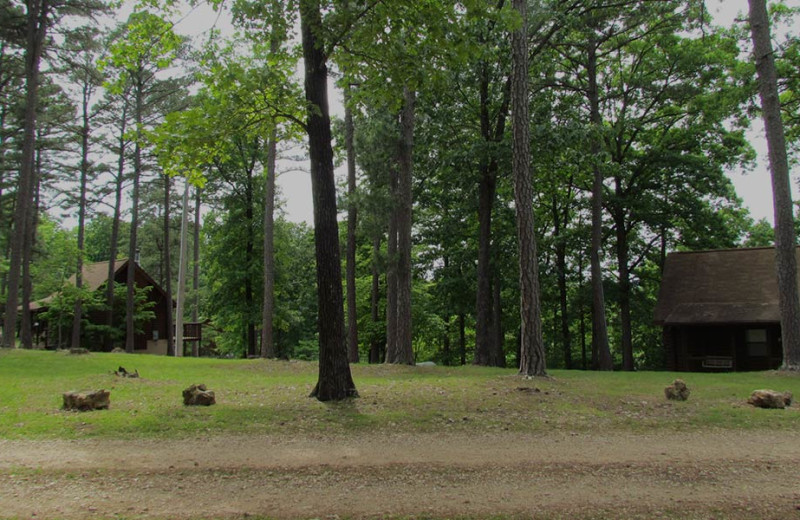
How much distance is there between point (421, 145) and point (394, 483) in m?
16.2

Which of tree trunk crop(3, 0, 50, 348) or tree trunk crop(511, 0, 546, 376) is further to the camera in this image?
tree trunk crop(3, 0, 50, 348)

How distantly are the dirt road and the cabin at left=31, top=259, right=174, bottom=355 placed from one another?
3225 cm

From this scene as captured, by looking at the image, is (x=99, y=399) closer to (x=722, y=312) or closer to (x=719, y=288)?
(x=722, y=312)

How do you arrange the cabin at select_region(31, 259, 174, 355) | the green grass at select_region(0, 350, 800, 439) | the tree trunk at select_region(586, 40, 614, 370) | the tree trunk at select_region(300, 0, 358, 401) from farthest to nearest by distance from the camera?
the cabin at select_region(31, 259, 174, 355) → the tree trunk at select_region(586, 40, 614, 370) → the tree trunk at select_region(300, 0, 358, 401) → the green grass at select_region(0, 350, 800, 439)

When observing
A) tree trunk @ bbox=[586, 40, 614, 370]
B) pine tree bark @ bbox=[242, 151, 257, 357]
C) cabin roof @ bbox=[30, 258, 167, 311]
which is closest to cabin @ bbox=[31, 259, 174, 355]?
cabin roof @ bbox=[30, 258, 167, 311]

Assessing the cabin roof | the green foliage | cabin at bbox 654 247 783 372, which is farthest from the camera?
the cabin roof

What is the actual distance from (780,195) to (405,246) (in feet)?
35.1

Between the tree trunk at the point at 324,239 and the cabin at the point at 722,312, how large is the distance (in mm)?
17981

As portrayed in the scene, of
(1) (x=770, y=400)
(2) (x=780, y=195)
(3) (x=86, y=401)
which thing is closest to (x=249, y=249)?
(3) (x=86, y=401)

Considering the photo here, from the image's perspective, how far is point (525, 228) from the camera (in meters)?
12.5

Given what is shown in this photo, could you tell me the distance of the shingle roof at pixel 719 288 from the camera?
21.5 m

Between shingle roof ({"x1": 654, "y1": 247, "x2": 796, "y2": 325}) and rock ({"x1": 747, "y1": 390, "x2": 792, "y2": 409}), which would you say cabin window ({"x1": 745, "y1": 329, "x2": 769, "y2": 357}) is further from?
rock ({"x1": 747, "y1": 390, "x2": 792, "y2": 409})

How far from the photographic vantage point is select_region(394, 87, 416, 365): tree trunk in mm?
16844

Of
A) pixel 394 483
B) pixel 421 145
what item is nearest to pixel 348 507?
pixel 394 483
